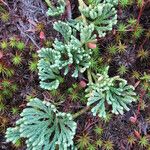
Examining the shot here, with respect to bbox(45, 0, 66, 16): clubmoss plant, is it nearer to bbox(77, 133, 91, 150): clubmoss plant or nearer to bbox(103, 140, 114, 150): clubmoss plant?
bbox(77, 133, 91, 150): clubmoss plant

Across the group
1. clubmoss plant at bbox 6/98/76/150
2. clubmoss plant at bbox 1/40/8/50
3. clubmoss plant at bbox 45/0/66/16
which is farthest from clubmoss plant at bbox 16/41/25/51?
clubmoss plant at bbox 6/98/76/150

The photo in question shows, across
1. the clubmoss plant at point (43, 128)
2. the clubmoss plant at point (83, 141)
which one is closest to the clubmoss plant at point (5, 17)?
the clubmoss plant at point (43, 128)

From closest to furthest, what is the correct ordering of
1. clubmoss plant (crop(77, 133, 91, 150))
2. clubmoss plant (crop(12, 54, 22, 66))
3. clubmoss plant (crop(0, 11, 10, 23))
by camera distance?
clubmoss plant (crop(77, 133, 91, 150)) → clubmoss plant (crop(12, 54, 22, 66)) → clubmoss plant (crop(0, 11, 10, 23))

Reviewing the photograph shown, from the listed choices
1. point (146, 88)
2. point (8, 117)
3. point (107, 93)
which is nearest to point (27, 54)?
point (8, 117)

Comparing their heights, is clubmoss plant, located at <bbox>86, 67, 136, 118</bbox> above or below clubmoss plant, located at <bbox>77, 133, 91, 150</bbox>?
above

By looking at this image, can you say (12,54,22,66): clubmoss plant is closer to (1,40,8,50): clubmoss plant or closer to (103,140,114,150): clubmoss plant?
(1,40,8,50): clubmoss plant

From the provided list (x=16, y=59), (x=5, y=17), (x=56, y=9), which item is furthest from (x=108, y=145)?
(x=5, y=17)

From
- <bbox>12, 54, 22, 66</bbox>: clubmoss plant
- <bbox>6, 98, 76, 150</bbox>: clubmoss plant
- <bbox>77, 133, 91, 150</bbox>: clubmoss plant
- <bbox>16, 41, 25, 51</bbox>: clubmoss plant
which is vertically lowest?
<bbox>77, 133, 91, 150</bbox>: clubmoss plant

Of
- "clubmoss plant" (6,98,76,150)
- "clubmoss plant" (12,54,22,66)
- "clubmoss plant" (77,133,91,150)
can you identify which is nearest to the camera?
"clubmoss plant" (6,98,76,150)

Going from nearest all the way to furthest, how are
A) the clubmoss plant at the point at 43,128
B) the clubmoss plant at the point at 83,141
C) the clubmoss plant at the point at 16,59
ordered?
1. the clubmoss plant at the point at 43,128
2. the clubmoss plant at the point at 83,141
3. the clubmoss plant at the point at 16,59

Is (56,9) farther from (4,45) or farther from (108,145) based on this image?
(108,145)

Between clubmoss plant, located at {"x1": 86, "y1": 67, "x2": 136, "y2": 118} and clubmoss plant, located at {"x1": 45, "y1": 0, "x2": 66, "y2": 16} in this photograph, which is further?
clubmoss plant, located at {"x1": 45, "y1": 0, "x2": 66, "y2": 16}

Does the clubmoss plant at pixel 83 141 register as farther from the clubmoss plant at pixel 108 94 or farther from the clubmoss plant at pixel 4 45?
the clubmoss plant at pixel 4 45
